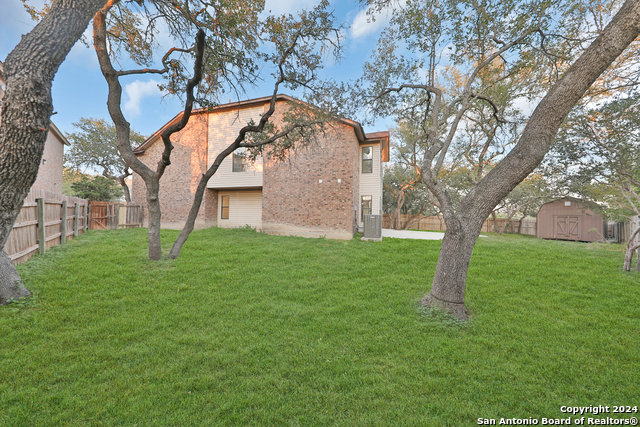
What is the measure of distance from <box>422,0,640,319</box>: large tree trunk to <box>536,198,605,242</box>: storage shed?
59.2 ft

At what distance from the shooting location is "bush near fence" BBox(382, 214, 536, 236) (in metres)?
21.4

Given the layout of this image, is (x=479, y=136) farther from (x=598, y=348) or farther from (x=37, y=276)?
(x=37, y=276)

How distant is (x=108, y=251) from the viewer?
750 cm

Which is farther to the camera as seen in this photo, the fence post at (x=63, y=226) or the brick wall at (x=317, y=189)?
the brick wall at (x=317, y=189)

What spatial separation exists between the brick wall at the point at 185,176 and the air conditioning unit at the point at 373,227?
9097 millimetres

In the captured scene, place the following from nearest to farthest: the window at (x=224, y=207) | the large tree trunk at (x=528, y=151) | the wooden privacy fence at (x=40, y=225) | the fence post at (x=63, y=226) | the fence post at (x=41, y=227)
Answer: the large tree trunk at (x=528, y=151), the wooden privacy fence at (x=40, y=225), the fence post at (x=41, y=227), the fence post at (x=63, y=226), the window at (x=224, y=207)

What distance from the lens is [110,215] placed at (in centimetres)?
1502

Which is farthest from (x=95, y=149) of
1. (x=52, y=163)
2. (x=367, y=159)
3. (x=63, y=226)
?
(x=367, y=159)

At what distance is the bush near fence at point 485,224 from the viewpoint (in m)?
21.4

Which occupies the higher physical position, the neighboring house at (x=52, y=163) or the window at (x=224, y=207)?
the neighboring house at (x=52, y=163)

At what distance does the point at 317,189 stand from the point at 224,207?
6.69m

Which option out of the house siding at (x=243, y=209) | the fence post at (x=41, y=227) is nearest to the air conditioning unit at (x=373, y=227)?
the house siding at (x=243, y=209)

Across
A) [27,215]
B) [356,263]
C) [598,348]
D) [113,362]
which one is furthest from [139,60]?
[598,348]

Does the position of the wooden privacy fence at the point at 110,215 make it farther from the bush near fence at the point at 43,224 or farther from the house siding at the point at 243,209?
the house siding at the point at 243,209
